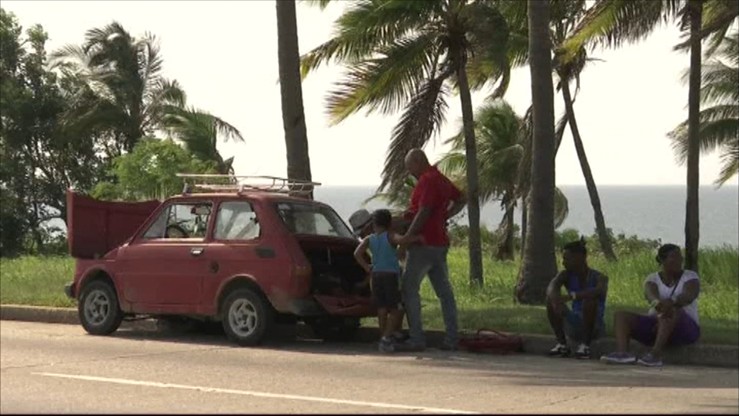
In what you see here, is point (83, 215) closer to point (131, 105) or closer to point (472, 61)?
point (472, 61)

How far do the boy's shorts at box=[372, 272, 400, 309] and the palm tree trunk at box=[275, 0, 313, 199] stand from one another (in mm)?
4183

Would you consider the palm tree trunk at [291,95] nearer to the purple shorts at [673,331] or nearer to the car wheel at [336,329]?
the car wheel at [336,329]

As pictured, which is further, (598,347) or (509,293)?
(509,293)

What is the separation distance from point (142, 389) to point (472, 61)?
13.4 metres

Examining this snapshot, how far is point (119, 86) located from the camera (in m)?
42.3

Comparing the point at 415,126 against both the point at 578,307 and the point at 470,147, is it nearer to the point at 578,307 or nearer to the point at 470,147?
the point at 470,147

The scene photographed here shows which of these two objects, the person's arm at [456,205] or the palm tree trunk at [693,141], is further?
the palm tree trunk at [693,141]

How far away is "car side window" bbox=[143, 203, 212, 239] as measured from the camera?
1502 centimetres

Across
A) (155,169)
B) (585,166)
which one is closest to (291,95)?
(155,169)

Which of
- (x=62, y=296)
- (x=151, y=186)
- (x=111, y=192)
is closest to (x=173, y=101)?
(x=111, y=192)

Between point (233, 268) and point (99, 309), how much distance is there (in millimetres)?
2222

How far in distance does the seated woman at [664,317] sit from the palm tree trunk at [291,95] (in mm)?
6136

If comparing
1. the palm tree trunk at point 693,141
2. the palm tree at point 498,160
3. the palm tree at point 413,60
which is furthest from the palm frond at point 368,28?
the palm tree at point 498,160

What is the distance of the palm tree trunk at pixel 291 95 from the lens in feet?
57.9
